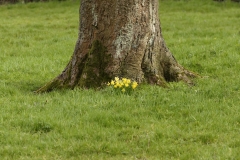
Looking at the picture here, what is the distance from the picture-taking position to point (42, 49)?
45.4 ft

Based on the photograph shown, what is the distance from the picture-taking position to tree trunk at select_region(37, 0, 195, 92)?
8.21m

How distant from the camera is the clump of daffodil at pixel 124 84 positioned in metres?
7.80

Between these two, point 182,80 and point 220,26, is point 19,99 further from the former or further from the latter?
point 220,26

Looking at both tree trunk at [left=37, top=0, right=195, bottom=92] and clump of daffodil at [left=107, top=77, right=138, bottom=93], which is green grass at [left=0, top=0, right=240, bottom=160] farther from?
tree trunk at [left=37, top=0, right=195, bottom=92]

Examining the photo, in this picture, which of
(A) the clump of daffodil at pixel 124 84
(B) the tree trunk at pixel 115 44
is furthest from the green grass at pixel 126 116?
(B) the tree trunk at pixel 115 44

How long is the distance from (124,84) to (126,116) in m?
1.06

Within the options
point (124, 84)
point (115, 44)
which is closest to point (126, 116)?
point (124, 84)

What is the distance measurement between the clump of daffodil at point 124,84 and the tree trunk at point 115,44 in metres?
0.27

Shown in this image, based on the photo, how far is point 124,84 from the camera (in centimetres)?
785

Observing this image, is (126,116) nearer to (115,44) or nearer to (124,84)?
(124,84)

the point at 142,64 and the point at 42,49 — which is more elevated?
the point at 142,64

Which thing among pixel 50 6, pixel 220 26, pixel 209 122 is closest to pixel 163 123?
pixel 209 122

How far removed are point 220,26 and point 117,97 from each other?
9.84m

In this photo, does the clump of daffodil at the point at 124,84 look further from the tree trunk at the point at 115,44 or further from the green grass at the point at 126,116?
the tree trunk at the point at 115,44
